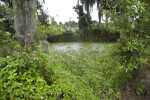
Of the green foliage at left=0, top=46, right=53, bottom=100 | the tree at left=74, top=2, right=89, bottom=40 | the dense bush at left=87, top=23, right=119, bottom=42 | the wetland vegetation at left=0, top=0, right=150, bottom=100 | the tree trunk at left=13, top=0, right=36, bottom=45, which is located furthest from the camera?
the tree at left=74, top=2, right=89, bottom=40

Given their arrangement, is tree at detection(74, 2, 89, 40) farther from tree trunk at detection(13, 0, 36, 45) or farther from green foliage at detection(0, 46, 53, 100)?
green foliage at detection(0, 46, 53, 100)

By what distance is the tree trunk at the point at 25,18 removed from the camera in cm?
304

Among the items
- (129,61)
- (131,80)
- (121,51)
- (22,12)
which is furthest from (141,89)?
(22,12)

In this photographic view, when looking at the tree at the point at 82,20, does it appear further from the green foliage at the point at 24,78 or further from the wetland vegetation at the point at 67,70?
the green foliage at the point at 24,78

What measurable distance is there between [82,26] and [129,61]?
11.7 meters

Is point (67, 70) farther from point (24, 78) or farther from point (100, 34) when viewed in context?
point (100, 34)

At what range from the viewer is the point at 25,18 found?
3131mm

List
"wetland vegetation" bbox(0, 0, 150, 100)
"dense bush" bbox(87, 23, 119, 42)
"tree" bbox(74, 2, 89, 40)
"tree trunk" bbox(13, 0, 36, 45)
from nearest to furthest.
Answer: "wetland vegetation" bbox(0, 0, 150, 100)
"tree trunk" bbox(13, 0, 36, 45)
"dense bush" bbox(87, 23, 119, 42)
"tree" bbox(74, 2, 89, 40)

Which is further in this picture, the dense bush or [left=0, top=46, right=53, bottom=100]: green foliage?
the dense bush

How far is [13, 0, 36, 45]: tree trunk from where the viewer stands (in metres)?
3.04

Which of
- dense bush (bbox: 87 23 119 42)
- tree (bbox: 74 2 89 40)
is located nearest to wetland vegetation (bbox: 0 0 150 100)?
dense bush (bbox: 87 23 119 42)

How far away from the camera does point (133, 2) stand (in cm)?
235

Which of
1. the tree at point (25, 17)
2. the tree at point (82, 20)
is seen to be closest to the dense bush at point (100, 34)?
the tree at point (82, 20)

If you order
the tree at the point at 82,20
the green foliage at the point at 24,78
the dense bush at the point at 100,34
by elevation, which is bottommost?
the green foliage at the point at 24,78
